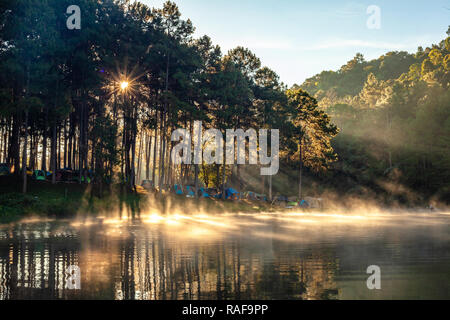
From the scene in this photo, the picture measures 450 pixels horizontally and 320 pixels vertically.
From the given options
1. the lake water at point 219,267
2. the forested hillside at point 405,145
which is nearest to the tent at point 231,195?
the forested hillside at point 405,145

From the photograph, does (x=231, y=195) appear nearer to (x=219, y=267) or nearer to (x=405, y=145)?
(x=405, y=145)

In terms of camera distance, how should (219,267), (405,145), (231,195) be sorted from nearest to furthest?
(219,267), (231,195), (405,145)

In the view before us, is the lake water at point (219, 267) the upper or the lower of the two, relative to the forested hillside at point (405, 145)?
lower

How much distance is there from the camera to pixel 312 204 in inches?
2940

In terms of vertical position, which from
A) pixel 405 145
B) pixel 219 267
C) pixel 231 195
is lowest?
pixel 231 195

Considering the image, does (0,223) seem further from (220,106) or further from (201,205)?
(220,106)

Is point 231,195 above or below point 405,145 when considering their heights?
below

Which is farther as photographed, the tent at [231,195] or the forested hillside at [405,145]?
the forested hillside at [405,145]

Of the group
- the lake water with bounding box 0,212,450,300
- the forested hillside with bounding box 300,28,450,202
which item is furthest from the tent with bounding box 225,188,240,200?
the lake water with bounding box 0,212,450,300

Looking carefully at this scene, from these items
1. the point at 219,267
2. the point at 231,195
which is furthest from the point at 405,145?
the point at 219,267

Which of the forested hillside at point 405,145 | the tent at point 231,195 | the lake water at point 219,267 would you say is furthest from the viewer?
the forested hillside at point 405,145

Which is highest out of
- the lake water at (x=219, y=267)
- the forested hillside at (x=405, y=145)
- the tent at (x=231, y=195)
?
the forested hillside at (x=405, y=145)

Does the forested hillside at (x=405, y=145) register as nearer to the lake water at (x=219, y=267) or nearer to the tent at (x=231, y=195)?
the tent at (x=231, y=195)
